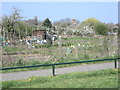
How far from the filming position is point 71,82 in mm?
6520

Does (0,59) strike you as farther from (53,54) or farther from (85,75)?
(85,75)

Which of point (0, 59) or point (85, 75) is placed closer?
point (85, 75)

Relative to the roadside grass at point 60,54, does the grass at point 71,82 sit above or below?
below

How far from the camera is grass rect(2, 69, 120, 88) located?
5941 millimetres

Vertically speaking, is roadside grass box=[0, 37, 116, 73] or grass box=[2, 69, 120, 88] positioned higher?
roadside grass box=[0, 37, 116, 73]

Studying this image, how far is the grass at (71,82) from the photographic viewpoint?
234 inches

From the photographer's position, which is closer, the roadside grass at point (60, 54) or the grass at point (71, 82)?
the grass at point (71, 82)

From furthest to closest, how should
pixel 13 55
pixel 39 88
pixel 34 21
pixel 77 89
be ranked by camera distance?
pixel 34 21
pixel 13 55
pixel 39 88
pixel 77 89

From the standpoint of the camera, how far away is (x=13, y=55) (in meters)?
11.8

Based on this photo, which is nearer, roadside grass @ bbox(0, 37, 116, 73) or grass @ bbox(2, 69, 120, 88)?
grass @ bbox(2, 69, 120, 88)

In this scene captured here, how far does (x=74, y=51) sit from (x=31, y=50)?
3091 mm

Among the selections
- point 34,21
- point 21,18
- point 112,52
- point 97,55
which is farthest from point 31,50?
point 34,21

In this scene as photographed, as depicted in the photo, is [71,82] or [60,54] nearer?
[71,82]

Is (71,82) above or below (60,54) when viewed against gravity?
below
